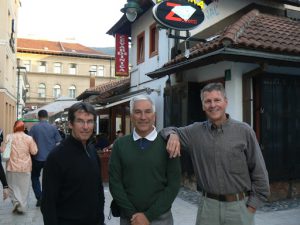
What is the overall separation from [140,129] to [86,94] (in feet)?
61.8

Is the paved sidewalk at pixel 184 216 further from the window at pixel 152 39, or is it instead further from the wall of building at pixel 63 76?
the wall of building at pixel 63 76

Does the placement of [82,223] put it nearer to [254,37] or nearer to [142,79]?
[254,37]

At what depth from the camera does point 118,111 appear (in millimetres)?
19062

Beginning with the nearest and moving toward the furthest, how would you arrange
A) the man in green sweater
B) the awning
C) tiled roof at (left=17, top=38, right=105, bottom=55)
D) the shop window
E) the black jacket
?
1. the black jacket
2. the man in green sweater
3. the awning
4. the shop window
5. tiled roof at (left=17, top=38, right=105, bottom=55)

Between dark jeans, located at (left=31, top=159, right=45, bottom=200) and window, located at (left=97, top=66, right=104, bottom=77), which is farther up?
window, located at (left=97, top=66, right=104, bottom=77)

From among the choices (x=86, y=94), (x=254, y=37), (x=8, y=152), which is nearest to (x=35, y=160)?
(x=8, y=152)

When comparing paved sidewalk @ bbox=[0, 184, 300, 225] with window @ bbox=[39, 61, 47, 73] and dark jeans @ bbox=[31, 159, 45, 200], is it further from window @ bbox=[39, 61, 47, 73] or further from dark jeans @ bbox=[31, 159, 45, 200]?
window @ bbox=[39, 61, 47, 73]

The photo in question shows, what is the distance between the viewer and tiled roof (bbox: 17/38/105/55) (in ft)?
192

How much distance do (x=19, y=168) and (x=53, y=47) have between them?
189 ft

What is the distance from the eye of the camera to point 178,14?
858 cm

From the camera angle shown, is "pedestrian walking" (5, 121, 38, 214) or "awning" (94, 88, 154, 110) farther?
"awning" (94, 88, 154, 110)

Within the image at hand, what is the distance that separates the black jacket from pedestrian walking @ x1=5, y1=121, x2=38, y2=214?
4686 millimetres

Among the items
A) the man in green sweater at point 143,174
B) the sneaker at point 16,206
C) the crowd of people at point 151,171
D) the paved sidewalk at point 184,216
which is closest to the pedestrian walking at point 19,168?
the sneaker at point 16,206

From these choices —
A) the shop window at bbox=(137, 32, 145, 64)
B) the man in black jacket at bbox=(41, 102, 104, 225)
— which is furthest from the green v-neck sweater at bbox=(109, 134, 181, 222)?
the shop window at bbox=(137, 32, 145, 64)
